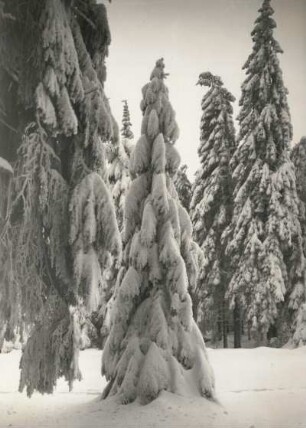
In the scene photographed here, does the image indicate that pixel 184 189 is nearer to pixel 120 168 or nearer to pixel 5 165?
pixel 120 168

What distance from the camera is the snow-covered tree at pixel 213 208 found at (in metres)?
19.1

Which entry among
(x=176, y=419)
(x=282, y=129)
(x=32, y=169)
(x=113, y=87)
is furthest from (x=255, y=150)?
(x=32, y=169)

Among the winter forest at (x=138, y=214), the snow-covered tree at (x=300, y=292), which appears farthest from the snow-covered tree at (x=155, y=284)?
the snow-covered tree at (x=300, y=292)

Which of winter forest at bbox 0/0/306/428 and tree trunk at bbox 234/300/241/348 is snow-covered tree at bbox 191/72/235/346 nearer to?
tree trunk at bbox 234/300/241/348

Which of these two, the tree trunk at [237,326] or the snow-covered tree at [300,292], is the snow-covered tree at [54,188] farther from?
the tree trunk at [237,326]

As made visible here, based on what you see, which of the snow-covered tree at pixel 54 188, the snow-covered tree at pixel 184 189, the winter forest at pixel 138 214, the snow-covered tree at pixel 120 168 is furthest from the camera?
the snow-covered tree at pixel 184 189

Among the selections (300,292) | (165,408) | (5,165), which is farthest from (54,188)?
(300,292)

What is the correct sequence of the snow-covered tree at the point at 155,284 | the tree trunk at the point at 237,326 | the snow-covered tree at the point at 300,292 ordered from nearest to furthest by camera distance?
the snow-covered tree at the point at 155,284
the snow-covered tree at the point at 300,292
the tree trunk at the point at 237,326

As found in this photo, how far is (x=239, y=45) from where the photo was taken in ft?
27.0

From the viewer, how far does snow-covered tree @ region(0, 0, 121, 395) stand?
18.7 ft

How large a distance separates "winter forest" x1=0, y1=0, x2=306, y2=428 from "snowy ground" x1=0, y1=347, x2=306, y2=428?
38 millimetres

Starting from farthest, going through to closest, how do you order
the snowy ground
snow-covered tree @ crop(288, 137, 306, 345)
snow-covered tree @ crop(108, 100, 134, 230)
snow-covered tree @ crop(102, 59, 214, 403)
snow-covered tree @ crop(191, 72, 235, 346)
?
snow-covered tree @ crop(191, 72, 235, 346) → snow-covered tree @ crop(108, 100, 134, 230) → snow-covered tree @ crop(288, 137, 306, 345) → snow-covered tree @ crop(102, 59, 214, 403) → the snowy ground

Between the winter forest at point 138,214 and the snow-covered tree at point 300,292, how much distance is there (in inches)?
2.5

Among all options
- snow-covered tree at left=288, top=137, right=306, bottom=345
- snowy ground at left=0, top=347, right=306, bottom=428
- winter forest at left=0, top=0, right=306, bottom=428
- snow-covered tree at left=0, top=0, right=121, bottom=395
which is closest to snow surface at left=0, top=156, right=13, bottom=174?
winter forest at left=0, top=0, right=306, bottom=428
